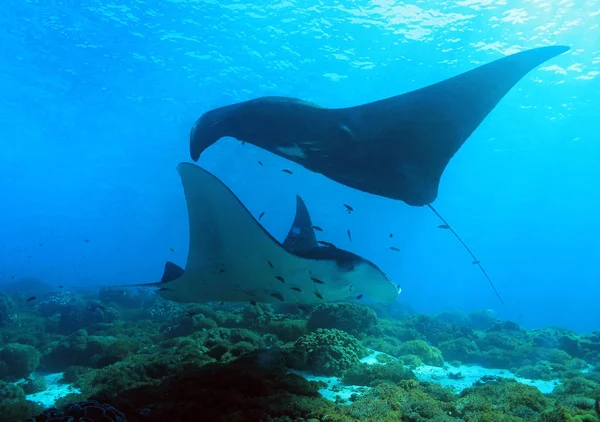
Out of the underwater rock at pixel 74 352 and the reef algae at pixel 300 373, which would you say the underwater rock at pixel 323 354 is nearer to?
the reef algae at pixel 300 373

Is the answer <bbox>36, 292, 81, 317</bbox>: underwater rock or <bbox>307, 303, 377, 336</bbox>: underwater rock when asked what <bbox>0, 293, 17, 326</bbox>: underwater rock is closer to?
<bbox>36, 292, 81, 317</bbox>: underwater rock

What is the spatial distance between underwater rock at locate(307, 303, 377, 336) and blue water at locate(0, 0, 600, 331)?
542 inches

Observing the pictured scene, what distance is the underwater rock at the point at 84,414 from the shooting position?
11.2ft

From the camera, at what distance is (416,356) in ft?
30.2

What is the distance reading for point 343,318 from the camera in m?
9.99

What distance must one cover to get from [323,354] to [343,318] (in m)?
3.60

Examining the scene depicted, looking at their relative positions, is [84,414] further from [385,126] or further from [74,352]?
[74,352]

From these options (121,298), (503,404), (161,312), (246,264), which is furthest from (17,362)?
(121,298)

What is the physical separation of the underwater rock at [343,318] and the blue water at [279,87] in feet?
45.2

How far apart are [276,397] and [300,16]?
17689 millimetres

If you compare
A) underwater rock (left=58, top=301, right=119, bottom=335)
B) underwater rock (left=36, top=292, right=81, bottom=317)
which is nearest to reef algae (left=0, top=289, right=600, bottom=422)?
underwater rock (left=58, top=301, right=119, bottom=335)

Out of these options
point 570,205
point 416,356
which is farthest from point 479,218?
point 416,356

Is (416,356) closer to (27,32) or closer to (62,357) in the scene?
(62,357)

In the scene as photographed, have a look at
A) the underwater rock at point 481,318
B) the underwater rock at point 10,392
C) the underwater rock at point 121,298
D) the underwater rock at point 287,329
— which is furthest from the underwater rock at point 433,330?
the underwater rock at point 121,298
